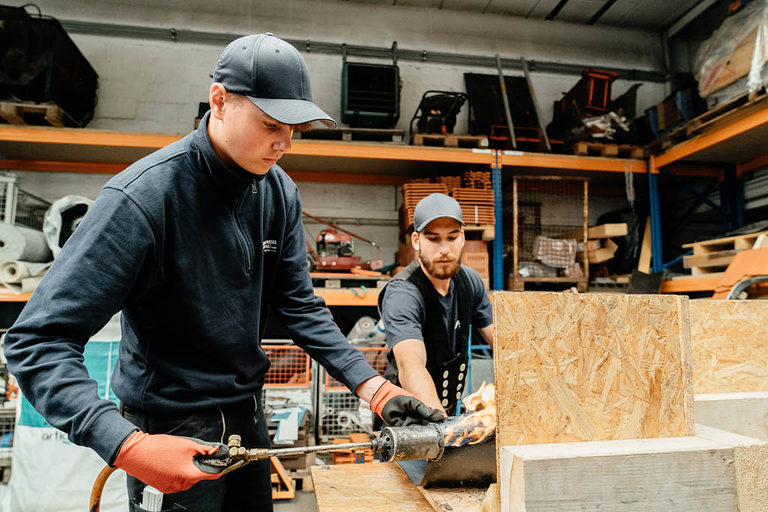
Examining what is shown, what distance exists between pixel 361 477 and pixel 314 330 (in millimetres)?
533

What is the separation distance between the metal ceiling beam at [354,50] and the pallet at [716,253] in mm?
3180

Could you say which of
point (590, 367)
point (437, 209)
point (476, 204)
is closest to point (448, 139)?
point (476, 204)

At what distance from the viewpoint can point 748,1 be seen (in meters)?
4.23

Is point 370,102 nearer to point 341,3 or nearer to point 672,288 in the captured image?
point 341,3

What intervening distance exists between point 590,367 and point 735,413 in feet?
1.78

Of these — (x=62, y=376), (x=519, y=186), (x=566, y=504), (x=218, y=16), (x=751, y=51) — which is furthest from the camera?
(x=218, y=16)

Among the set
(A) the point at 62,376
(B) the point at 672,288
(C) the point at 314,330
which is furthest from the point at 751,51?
(A) the point at 62,376

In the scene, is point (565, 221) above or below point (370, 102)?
below

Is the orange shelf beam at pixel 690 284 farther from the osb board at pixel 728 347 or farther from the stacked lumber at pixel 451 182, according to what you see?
the osb board at pixel 728 347

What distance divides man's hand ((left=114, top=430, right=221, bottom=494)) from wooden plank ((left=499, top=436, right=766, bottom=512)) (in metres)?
0.72

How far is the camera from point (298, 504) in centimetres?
336

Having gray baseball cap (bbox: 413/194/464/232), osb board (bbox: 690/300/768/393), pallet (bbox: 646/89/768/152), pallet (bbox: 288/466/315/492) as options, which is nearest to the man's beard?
gray baseball cap (bbox: 413/194/464/232)

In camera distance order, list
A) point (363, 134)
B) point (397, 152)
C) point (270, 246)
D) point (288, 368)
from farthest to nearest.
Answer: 1. point (363, 134)
2. point (397, 152)
3. point (288, 368)
4. point (270, 246)

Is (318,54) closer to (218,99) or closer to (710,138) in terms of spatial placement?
(710,138)
